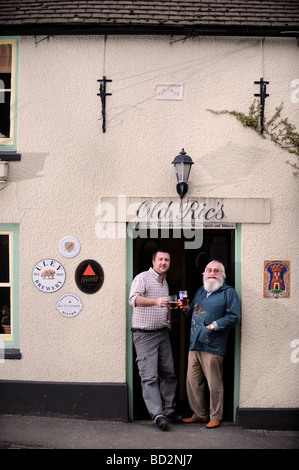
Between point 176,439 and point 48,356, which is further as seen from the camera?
point 48,356

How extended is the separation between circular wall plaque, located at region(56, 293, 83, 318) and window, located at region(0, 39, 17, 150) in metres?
2.01

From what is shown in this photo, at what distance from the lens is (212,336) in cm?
583

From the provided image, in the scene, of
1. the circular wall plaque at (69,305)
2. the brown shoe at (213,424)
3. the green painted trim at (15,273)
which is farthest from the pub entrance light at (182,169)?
the brown shoe at (213,424)

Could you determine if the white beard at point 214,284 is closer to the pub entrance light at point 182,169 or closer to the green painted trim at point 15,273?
the pub entrance light at point 182,169

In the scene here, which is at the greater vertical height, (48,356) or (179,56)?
(179,56)

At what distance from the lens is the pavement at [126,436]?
533cm

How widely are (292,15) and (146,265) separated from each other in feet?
12.3

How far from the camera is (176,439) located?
5.55 meters

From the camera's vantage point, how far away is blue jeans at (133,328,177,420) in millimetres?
5797

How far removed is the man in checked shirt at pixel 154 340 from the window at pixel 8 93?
2392 mm

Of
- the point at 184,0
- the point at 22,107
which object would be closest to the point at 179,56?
the point at 184,0

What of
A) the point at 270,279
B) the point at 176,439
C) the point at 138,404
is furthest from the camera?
the point at 138,404

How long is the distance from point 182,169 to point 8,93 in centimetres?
249

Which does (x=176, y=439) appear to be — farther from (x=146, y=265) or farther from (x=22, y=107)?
(x=22, y=107)
